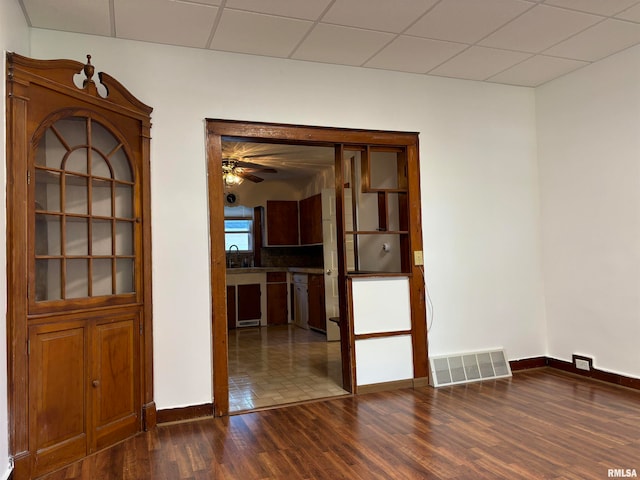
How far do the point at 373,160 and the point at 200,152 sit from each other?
1952 mm

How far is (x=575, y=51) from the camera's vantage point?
12.7ft

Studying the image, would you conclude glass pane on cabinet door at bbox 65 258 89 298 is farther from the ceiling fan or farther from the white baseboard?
the ceiling fan

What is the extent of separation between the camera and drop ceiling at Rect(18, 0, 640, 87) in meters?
3.03

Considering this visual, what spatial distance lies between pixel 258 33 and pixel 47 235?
1.95 m

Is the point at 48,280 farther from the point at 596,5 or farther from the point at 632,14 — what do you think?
the point at 632,14

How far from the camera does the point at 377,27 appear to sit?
337 centimetres

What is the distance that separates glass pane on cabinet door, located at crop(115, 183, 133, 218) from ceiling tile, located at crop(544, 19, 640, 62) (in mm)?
3437

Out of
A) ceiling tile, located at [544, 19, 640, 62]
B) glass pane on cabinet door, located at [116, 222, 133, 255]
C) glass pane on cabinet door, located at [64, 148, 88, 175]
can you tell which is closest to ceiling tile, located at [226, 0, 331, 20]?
glass pane on cabinet door, located at [64, 148, 88, 175]

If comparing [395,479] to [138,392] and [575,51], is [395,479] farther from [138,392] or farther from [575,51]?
[575,51]

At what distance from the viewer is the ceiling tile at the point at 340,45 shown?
343cm

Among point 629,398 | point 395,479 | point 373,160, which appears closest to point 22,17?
point 373,160

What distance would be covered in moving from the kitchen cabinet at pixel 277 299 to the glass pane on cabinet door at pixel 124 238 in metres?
5.07

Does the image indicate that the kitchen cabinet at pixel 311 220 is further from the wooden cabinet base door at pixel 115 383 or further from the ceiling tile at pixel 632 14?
the ceiling tile at pixel 632 14

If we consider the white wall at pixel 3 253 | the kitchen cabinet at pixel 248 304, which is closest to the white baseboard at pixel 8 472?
the white wall at pixel 3 253
